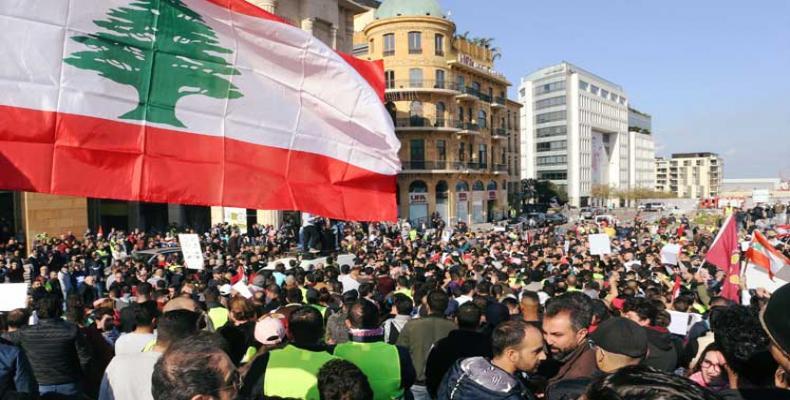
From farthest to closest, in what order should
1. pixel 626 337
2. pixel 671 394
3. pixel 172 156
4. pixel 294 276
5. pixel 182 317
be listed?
1. pixel 294 276
2. pixel 172 156
3. pixel 182 317
4. pixel 626 337
5. pixel 671 394

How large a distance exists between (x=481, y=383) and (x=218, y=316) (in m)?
3.83

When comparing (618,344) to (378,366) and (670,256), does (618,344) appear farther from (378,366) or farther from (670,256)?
(670,256)

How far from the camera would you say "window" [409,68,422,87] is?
46.9 meters

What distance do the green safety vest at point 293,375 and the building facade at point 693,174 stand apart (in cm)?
17596

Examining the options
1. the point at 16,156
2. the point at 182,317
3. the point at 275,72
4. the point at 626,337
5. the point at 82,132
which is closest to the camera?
the point at 626,337

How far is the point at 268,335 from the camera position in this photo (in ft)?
13.0

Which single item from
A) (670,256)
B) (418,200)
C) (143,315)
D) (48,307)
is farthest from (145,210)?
(143,315)

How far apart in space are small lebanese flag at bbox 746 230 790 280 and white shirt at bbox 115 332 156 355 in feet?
33.2

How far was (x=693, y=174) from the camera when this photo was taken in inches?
6565

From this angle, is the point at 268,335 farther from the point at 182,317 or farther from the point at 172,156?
the point at 172,156

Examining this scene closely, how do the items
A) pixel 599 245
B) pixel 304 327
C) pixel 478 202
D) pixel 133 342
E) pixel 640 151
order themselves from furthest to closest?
pixel 640 151 → pixel 478 202 → pixel 599 245 → pixel 133 342 → pixel 304 327

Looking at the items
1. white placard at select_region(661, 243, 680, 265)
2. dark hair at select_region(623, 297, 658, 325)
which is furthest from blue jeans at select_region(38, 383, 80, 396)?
white placard at select_region(661, 243, 680, 265)

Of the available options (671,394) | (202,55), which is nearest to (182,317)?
(202,55)

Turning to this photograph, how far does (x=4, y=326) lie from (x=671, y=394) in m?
6.27
